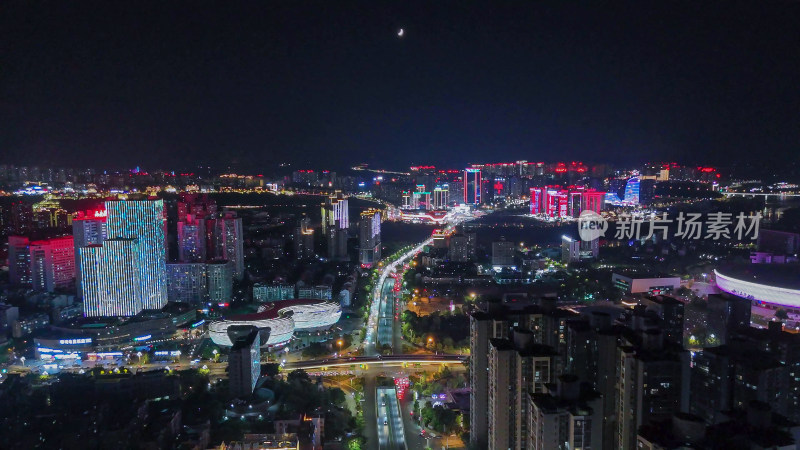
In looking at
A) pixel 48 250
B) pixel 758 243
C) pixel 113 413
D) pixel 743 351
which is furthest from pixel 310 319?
pixel 758 243

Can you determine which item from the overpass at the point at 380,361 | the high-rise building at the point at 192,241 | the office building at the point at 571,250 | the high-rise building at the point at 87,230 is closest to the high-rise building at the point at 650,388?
the overpass at the point at 380,361

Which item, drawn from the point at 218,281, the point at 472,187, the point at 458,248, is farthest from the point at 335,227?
the point at 472,187

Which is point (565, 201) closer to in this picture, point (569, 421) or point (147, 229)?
point (147, 229)

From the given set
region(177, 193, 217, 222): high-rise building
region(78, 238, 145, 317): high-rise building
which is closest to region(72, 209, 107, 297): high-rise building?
region(78, 238, 145, 317): high-rise building

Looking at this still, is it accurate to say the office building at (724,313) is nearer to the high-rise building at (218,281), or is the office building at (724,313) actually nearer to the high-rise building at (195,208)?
the high-rise building at (218,281)

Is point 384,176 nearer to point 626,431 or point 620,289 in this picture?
point 620,289

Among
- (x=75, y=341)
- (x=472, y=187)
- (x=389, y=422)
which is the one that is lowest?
(x=389, y=422)

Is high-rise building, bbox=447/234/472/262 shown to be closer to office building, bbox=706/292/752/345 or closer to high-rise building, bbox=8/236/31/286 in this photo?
office building, bbox=706/292/752/345
